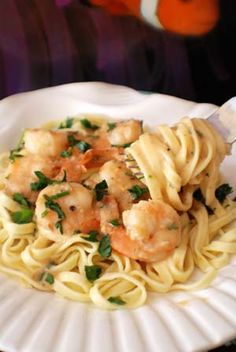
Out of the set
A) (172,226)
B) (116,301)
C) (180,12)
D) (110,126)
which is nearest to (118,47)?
(180,12)

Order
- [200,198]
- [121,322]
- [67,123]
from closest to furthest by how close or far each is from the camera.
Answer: [121,322] < [200,198] < [67,123]

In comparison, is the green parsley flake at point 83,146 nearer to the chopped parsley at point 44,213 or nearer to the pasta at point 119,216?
the pasta at point 119,216

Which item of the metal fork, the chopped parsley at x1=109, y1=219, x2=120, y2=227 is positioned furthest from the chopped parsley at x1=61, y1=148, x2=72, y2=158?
the metal fork

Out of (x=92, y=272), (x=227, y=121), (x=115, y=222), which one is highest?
(x=227, y=121)

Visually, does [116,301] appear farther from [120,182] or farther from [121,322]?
[120,182]

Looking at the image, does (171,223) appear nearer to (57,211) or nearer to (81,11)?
(57,211)

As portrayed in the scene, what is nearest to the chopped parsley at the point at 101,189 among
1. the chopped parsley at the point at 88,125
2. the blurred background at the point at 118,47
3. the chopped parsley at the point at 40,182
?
the chopped parsley at the point at 40,182

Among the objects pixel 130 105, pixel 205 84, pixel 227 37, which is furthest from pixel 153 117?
pixel 227 37
